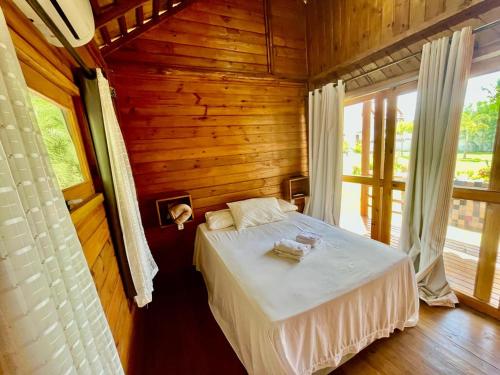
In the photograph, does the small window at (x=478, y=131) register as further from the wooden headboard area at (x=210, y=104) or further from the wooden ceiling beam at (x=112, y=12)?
the wooden ceiling beam at (x=112, y=12)

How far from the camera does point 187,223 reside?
96.9 inches

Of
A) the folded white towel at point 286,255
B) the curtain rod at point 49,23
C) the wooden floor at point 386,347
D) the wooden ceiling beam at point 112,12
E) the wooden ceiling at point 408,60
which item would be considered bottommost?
the wooden floor at point 386,347

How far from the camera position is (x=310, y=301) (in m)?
1.15

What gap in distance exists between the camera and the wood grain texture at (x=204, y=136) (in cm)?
214

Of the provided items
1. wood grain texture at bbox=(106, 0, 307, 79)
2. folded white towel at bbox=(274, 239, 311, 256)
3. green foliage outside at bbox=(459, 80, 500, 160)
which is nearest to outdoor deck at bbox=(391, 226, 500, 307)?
green foliage outside at bbox=(459, 80, 500, 160)

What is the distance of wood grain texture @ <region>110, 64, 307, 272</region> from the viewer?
7.04 feet

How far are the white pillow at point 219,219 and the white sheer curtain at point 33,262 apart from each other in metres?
1.72

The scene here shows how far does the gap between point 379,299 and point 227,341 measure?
1146 millimetres

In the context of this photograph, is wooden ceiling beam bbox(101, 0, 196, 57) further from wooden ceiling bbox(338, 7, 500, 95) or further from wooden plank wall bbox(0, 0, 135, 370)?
wooden ceiling bbox(338, 7, 500, 95)

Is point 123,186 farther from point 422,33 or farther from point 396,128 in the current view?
point 422,33

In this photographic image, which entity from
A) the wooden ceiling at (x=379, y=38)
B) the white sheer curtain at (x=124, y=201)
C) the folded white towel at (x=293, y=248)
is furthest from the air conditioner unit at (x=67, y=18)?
the wooden ceiling at (x=379, y=38)

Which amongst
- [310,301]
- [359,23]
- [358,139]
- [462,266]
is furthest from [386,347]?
[359,23]

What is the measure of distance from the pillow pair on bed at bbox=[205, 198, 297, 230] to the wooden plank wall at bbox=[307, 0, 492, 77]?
182cm

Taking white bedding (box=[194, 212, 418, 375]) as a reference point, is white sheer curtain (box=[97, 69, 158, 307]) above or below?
above
